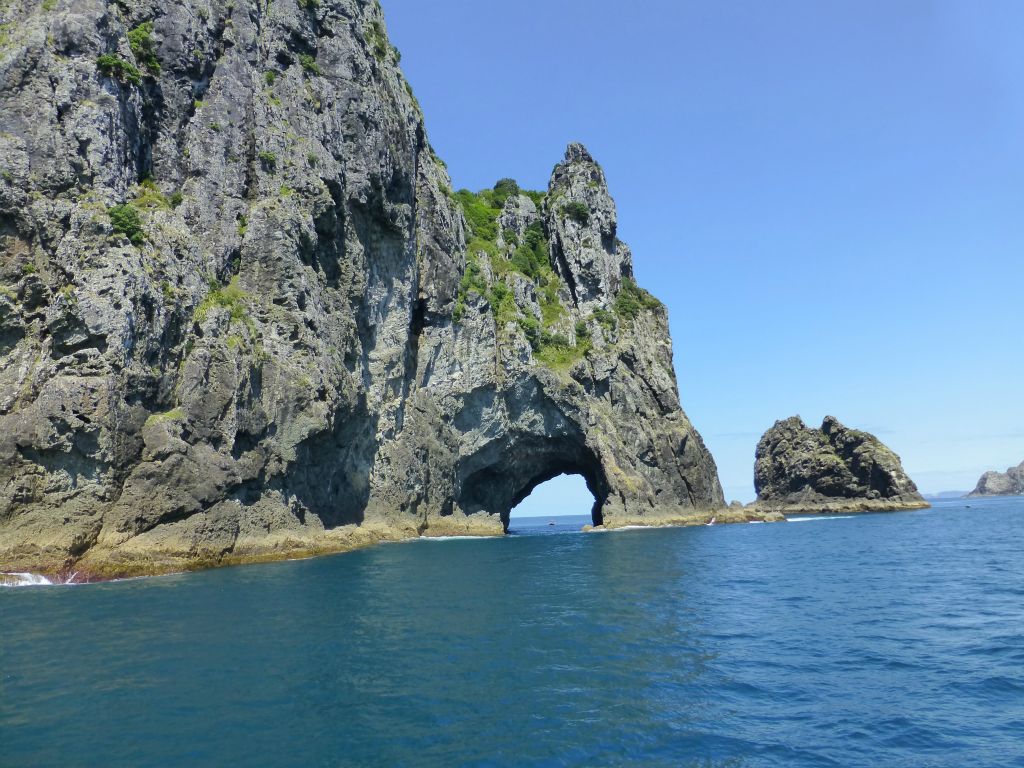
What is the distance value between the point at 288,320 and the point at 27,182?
16651 mm

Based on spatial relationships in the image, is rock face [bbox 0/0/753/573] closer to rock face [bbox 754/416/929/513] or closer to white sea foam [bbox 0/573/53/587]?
white sea foam [bbox 0/573/53/587]

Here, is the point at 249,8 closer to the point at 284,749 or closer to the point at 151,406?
the point at 151,406

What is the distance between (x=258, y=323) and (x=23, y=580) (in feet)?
68.5

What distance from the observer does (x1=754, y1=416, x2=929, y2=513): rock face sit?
110 m

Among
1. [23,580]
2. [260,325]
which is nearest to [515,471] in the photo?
[260,325]

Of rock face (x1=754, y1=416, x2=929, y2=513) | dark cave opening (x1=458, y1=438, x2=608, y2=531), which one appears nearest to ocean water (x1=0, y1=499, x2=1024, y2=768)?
dark cave opening (x1=458, y1=438, x2=608, y2=531)

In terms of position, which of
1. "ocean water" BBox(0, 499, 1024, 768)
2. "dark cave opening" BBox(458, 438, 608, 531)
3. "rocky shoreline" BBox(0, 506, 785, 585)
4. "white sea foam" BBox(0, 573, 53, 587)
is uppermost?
"dark cave opening" BBox(458, 438, 608, 531)

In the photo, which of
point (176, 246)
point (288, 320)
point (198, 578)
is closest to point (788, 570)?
point (198, 578)

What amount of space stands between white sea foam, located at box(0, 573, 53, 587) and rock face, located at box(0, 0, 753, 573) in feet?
2.43

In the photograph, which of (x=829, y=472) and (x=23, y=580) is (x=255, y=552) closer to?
(x=23, y=580)

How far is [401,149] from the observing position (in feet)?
205

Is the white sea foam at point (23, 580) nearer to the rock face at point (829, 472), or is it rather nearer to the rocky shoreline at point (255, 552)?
the rocky shoreline at point (255, 552)

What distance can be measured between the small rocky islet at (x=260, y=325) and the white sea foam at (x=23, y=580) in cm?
72

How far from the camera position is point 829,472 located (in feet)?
379
